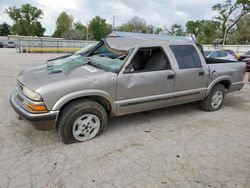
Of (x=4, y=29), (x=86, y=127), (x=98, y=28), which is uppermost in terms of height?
(x=98, y=28)

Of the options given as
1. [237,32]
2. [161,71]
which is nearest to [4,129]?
[161,71]

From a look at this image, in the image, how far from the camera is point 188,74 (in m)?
3.97

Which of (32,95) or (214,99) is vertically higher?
(32,95)

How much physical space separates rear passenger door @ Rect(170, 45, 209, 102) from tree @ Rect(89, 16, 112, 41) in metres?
60.4

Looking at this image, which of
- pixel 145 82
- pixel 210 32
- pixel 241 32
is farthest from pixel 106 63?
pixel 210 32

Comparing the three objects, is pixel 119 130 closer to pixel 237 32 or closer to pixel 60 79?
pixel 60 79

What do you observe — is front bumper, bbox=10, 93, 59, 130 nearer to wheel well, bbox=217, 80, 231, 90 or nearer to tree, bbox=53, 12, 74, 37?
wheel well, bbox=217, 80, 231, 90

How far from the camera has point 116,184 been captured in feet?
7.67

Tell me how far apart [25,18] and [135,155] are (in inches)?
2676

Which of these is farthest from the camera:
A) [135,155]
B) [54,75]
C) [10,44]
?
[10,44]

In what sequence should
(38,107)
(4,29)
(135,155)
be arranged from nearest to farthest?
(38,107), (135,155), (4,29)

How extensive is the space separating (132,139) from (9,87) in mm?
4875

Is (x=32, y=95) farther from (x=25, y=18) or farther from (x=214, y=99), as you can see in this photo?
(x=25, y=18)

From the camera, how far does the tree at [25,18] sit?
58.4m
